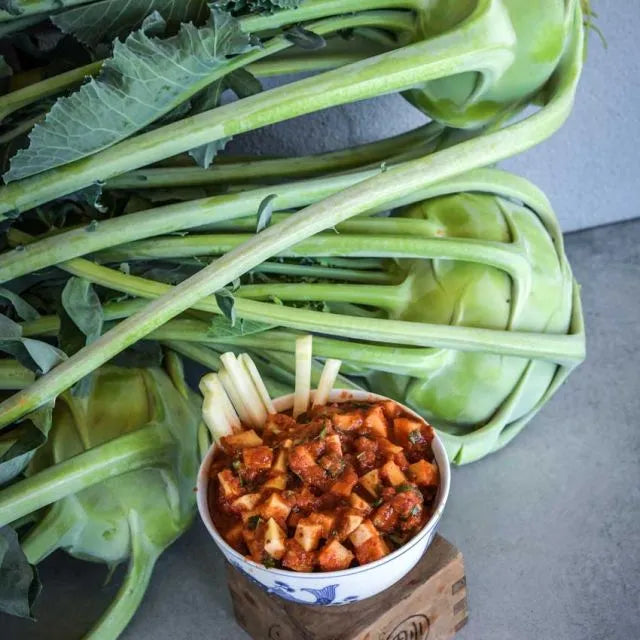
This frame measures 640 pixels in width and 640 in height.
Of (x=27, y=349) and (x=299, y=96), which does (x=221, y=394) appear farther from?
(x=299, y=96)

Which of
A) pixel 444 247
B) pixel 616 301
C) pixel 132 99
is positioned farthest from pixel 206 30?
pixel 616 301

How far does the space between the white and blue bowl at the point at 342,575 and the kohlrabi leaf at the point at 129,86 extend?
443 mm

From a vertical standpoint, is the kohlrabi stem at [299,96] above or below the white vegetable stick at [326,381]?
above

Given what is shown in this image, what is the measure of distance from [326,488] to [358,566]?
0.10 metres

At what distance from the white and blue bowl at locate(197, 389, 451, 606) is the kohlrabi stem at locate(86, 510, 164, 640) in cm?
21

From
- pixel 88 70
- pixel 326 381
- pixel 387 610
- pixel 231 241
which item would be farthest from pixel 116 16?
pixel 387 610

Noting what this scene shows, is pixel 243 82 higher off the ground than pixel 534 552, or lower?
higher

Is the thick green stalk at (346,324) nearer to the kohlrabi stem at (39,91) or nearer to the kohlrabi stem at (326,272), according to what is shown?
the kohlrabi stem at (326,272)

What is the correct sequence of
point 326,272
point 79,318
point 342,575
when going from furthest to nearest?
point 326,272
point 79,318
point 342,575

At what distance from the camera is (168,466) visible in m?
1.13

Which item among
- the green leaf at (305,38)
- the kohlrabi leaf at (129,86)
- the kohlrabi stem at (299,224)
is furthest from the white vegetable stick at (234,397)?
the green leaf at (305,38)

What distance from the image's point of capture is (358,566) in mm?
857

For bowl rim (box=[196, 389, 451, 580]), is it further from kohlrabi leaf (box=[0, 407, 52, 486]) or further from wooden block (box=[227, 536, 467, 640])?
kohlrabi leaf (box=[0, 407, 52, 486])

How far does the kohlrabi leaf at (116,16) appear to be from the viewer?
1.03 metres
